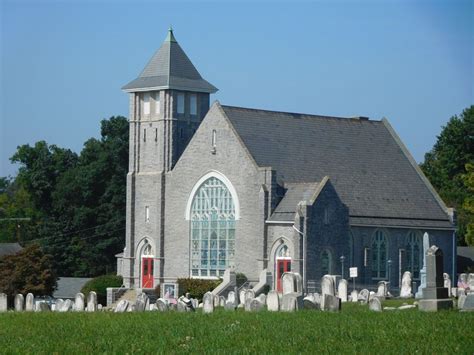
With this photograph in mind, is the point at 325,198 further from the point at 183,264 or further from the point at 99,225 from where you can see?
the point at 99,225

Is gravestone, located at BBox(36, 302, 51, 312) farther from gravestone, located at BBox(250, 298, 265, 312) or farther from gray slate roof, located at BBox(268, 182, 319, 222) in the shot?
gray slate roof, located at BBox(268, 182, 319, 222)

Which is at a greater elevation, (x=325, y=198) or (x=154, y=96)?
(x=154, y=96)

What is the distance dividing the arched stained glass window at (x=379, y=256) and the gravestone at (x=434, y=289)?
2967 cm

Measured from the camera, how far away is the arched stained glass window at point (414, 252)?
74.3 meters

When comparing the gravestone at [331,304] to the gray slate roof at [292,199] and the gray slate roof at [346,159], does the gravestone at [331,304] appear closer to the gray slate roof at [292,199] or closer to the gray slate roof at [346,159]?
the gray slate roof at [292,199]

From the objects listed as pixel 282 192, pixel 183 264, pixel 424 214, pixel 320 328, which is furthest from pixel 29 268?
pixel 320 328

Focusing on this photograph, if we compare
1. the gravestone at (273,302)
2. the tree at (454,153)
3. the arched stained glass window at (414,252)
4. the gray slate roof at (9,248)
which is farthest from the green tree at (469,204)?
the gravestone at (273,302)

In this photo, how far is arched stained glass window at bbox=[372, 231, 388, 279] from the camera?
72375 mm

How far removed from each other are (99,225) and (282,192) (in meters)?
29.7

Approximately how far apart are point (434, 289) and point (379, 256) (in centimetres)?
3177

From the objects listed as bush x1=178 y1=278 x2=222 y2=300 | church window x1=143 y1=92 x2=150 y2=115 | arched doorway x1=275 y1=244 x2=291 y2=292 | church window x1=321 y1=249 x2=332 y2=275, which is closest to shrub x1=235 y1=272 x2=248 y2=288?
bush x1=178 y1=278 x2=222 y2=300

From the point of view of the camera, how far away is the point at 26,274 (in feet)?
243

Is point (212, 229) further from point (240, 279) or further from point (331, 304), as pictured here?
point (331, 304)

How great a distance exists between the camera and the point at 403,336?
31.6 m
